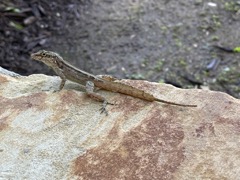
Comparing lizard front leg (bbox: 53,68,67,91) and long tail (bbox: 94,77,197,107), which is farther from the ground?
long tail (bbox: 94,77,197,107)

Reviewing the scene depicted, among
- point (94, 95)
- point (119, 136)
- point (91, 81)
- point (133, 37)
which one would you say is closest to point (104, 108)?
point (94, 95)

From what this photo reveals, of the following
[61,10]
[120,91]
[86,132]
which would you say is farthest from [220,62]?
[86,132]

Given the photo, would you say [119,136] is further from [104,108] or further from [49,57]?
[49,57]

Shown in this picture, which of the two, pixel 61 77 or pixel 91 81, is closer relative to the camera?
pixel 91 81

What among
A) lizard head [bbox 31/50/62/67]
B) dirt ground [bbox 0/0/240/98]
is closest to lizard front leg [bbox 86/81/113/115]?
lizard head [bbox 31/50/62/67]

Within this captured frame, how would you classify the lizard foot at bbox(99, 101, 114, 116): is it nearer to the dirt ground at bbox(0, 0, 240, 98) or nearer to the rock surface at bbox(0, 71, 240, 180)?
the rock surface at bbox(0, 71, 240, 180)
